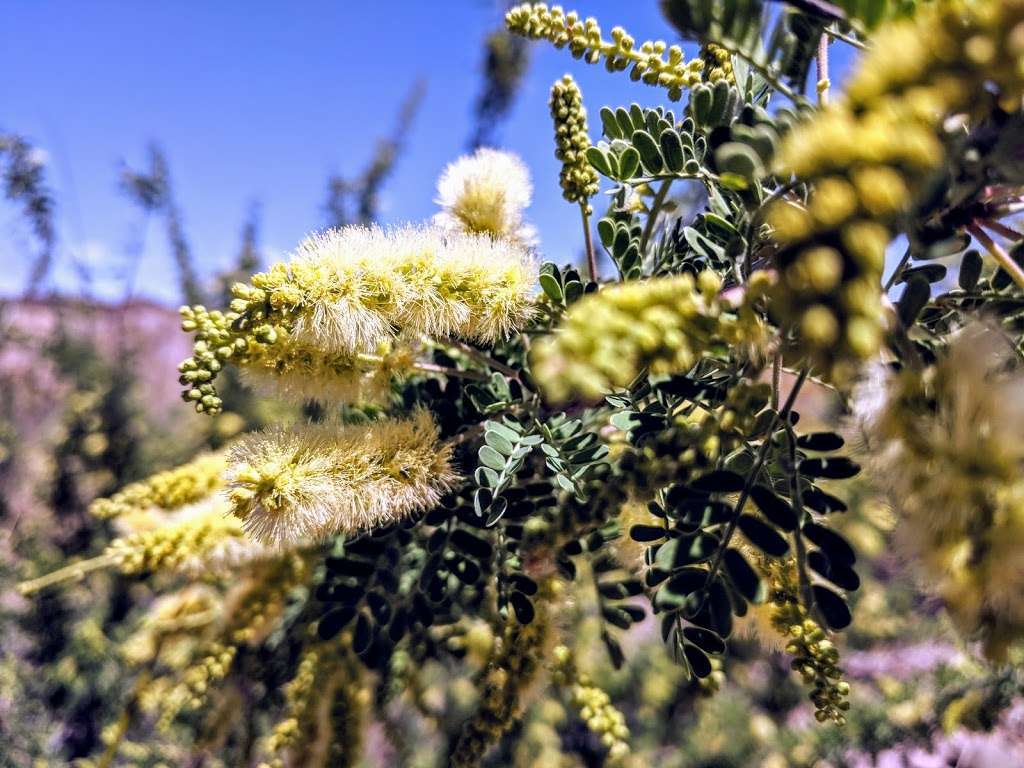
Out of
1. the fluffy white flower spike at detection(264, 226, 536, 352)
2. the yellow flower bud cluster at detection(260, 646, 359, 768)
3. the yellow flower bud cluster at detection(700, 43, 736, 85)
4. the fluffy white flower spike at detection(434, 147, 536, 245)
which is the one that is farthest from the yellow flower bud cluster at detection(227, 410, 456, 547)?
the yellow flower bud cluster at detection(700, 43, 736, 85)

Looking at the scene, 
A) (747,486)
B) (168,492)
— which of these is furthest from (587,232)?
(168,492)

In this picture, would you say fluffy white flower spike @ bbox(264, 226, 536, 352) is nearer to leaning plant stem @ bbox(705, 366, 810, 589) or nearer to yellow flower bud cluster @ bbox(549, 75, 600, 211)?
yellow flower bud cluster @ bbox(549, 75, 600, 211)

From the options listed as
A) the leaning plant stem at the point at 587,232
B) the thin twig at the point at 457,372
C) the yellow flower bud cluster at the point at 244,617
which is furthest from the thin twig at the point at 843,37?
the yellow flower bud cluster at the point at 244,617

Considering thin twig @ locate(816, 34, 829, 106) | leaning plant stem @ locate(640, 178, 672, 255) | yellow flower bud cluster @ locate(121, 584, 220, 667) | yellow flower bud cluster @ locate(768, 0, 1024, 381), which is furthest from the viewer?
yellow flower bud cluster @ locate(121, 584, 220, 667)

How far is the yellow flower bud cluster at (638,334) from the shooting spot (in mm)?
378

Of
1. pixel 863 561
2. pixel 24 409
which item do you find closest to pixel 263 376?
pixel 863 561

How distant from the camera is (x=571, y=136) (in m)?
0.70

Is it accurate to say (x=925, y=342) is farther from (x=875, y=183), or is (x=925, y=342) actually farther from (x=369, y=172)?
(x=369, y=172)

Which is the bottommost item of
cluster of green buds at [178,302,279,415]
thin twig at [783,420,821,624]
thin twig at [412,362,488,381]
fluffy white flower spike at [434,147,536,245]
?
thin twig at [783,420,821,624]

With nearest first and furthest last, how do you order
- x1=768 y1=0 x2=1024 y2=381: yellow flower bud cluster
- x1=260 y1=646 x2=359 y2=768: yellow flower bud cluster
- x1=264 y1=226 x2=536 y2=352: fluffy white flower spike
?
x1=768 y1=0 x2=1024 y2=381: yellow flower bud cluster < x1=264 y1=226 x2=536 y2=352: fluffy white flower spike < x1=260 y1=646 x2=359 y2=768: yellow flower bud cluster

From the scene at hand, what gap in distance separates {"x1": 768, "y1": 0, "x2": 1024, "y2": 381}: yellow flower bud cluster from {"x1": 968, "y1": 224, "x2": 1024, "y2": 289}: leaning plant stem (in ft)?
0.51

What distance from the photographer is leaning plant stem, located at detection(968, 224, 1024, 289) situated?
473mm

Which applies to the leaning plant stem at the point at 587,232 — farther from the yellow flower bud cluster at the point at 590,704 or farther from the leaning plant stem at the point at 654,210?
the yellow flower bud cluster at the point at 590,704

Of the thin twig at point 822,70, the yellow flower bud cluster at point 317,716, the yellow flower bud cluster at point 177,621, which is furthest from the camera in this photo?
the yellow flower bud cluster at point 177,621
